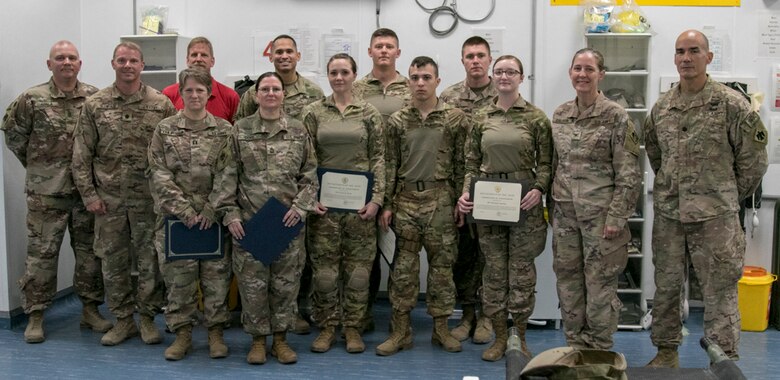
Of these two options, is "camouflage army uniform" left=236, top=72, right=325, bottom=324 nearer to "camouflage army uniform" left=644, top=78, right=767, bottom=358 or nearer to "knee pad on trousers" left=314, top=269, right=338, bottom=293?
"knee pad on trousers" left=314, top=269, right=338, bottom=293

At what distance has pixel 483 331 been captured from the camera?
16.5 feet

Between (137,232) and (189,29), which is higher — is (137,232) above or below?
below

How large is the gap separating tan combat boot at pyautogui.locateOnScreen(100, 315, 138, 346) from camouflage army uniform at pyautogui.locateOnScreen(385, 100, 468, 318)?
1730mm

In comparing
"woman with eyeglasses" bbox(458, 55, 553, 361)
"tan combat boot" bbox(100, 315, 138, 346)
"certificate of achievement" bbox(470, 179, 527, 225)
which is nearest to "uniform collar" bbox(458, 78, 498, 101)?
"woman with eyeglasses" bbox(458, 55, 553, 361)

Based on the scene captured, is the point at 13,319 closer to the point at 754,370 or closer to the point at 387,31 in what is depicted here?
the point at 387,31

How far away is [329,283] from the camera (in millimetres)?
4723

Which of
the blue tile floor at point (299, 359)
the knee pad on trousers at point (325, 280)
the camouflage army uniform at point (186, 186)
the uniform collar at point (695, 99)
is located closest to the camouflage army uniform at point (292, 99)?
the camouflage army uniform at point (186, 186)

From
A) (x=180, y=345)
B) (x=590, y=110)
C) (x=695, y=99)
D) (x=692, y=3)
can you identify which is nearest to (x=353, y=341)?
(x=180, y=345)

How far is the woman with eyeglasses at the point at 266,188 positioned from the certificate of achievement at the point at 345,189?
0.12m

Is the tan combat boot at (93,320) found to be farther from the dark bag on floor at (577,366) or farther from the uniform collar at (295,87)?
the dark bag on floor at (577,366)

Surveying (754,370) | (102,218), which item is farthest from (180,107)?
(754,370)

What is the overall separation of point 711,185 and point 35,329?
416 cm

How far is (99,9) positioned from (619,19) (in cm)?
395

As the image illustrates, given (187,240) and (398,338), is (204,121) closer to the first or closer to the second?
(187,240)
